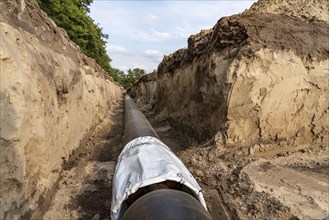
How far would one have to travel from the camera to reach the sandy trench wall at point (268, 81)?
5402 mm

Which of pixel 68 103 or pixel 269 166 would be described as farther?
pixel 68 103

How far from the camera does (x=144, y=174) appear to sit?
107 inches

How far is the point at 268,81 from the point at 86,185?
12.3 feet

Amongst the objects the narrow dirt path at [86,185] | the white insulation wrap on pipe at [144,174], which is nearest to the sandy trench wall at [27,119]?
the narrow dirt path at [86,185]

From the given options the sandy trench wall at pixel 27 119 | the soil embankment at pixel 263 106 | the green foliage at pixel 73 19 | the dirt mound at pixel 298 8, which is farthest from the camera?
the green foliage at pixel 73 19

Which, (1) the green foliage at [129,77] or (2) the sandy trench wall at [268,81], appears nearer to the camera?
(2) the sandy trench wall at [268,81]

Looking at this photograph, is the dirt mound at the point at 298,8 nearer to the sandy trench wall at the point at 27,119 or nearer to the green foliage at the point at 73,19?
the sandy trench wall at the point at 27,119

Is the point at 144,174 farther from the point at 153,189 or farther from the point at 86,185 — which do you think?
the point at 86,185

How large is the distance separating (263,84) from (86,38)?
20240 millimetres

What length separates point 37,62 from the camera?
364 centimetres

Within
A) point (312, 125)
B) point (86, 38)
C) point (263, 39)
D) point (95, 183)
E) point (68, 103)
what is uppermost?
point (86, 38)

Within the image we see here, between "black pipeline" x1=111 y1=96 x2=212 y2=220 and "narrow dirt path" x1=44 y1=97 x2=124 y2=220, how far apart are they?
0.89 meters

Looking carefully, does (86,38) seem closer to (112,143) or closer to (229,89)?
(112,143)

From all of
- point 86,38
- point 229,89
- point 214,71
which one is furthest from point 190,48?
point 86,38
